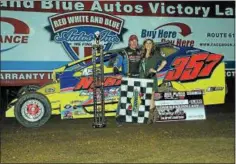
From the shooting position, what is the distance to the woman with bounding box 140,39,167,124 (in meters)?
7.46

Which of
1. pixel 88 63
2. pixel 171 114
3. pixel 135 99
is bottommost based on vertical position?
pixel 171 114

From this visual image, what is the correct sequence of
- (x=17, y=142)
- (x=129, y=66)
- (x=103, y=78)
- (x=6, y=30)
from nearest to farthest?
(x=17, y=142), (x=103, y=78), (x=129, y=66), (x=6, y=30)

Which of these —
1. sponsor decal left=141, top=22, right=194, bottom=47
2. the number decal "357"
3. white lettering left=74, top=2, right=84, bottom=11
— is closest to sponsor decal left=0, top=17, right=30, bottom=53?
white lettering left=74, top=2, right=84, bottom=11

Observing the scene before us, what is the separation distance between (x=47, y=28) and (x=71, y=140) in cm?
338

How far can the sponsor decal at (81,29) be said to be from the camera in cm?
904

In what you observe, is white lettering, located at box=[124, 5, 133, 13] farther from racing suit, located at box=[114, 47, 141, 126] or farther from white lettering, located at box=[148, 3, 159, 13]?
racing suit, located at box=[114, 47, 141, 126]

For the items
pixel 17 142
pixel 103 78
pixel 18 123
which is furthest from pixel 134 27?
pixel 17 142

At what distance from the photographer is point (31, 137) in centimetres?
664

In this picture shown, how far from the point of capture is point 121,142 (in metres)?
6.22

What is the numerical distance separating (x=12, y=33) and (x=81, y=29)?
4.64 feet

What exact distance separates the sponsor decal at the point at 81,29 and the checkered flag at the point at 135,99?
6.44ft

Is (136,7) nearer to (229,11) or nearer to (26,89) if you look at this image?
(229,11)

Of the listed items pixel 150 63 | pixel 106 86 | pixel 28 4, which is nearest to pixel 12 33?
pixel 28 4

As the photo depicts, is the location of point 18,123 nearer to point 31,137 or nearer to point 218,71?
point 31,137
